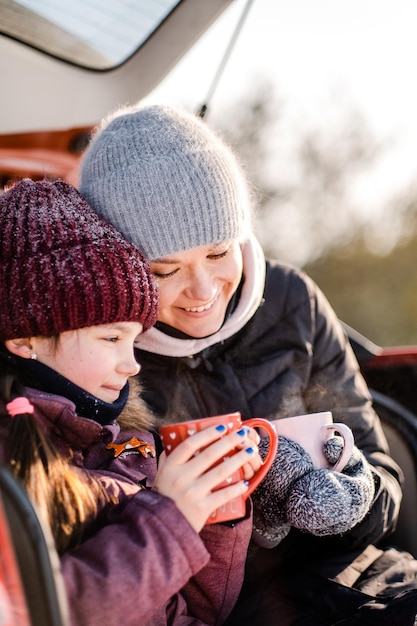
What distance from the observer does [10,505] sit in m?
0.83

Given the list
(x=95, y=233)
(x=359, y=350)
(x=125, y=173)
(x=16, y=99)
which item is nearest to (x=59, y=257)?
(x=95, y=233)

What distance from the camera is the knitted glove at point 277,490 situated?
4.65ft

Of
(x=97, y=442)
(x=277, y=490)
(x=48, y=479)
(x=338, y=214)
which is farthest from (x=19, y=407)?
(x=338, y=214)

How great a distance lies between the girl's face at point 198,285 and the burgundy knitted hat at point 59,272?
232 millimetres

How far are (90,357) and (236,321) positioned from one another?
585 millimetres

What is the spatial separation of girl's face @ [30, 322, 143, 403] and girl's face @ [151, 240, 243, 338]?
31 centimetres

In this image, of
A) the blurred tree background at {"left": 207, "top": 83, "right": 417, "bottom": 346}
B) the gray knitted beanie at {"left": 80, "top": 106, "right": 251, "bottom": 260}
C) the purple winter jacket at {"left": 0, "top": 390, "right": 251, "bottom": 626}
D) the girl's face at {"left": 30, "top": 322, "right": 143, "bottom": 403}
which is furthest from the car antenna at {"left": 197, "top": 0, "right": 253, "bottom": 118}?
the blurred tree background at {"left": 207, "top": 83, "right": 417, "bottom": 346}

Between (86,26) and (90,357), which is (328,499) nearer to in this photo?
(90,357)

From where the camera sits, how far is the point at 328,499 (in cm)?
140

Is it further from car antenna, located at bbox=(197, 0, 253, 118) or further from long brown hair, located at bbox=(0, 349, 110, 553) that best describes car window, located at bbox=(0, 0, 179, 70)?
Result: long brown hair, located at bbox=(0, 349, 110, 553)

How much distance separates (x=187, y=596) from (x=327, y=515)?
0.95 ft

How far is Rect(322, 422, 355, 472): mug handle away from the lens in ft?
4.67

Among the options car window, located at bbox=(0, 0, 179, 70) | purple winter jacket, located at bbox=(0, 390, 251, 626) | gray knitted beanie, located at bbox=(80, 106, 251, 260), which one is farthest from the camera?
car window, located at bbox=(0, 0, 179, 70)

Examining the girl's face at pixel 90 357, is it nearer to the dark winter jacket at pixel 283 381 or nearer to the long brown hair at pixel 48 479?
the long brown hair at pixel 48 479
